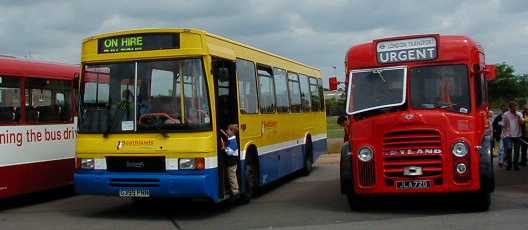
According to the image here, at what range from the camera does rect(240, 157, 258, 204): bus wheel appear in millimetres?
12750

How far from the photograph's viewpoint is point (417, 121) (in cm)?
1105

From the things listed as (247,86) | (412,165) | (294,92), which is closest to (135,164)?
(247,86)

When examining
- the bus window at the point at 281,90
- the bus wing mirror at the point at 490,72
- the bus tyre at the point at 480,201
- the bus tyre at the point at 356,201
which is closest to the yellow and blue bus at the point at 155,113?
the bus tyre at the point at 356,201

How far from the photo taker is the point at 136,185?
1113 centimetres

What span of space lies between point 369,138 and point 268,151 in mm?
3340

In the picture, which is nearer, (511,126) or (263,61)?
(263,61)

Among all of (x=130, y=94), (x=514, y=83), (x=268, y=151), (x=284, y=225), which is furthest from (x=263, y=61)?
(x=514, y=83)

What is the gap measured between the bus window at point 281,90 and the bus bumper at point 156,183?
4.45m

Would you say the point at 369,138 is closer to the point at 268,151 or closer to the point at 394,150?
the point at 394,150

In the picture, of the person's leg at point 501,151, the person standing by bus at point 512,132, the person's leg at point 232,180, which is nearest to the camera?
the person's leg at point 232,180

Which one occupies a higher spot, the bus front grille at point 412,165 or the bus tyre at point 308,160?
the bus front grille at point 412,165

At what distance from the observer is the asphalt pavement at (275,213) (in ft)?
34.6

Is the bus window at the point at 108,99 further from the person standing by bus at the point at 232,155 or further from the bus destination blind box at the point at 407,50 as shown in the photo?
the bus destination blind box at the point at 407,50

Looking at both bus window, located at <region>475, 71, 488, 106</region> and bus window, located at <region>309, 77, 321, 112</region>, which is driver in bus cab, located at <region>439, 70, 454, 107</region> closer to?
bus window, located at <region>475, 71, 488, 106</region>
